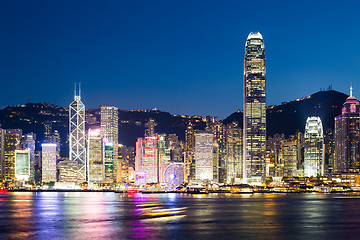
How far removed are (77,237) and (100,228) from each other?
9.68 metres

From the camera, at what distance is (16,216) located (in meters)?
93.8

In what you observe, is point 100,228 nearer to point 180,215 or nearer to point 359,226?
point 180,215

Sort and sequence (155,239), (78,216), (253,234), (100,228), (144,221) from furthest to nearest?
(78,216)
(144,221)
(100,228)
(253,234)
(155,239)

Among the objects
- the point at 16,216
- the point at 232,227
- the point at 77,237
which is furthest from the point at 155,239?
the point at 16,216

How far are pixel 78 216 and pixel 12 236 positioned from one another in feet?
92.2

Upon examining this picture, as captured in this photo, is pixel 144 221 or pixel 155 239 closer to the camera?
pixel 155 239

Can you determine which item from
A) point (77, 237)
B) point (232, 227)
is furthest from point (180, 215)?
point (77, 237)

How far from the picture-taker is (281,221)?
279 feet

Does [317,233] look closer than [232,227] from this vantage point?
Yes

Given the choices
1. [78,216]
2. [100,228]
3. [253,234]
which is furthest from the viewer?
[78,216]

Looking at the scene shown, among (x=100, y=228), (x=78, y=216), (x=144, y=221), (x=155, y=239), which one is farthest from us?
(x=78, y=216)

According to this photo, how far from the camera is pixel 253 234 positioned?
67812 mm

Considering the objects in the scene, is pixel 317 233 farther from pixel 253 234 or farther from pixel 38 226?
pixel 38 226

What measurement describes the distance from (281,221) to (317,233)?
14971 millimetres
